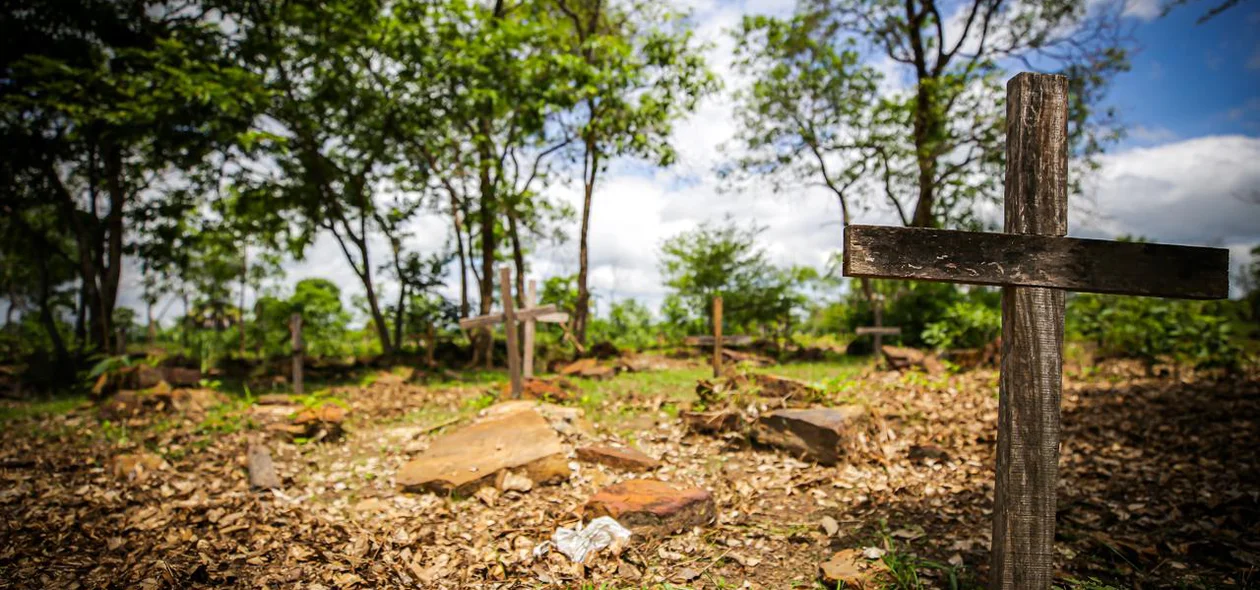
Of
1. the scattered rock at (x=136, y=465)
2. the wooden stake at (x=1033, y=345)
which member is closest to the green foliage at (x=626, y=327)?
the scattered rock at (x=136, y=465)

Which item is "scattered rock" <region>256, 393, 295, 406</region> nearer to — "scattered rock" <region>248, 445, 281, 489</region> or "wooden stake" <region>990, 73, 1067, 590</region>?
"scattered rock" <region>248, 445, 281, 489</region>

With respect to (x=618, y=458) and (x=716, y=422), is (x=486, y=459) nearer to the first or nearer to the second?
(x=618, y=458)

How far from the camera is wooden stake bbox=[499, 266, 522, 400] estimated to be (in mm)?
9211

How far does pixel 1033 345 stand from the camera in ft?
8.66

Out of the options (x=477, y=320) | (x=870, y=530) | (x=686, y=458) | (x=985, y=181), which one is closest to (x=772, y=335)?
(x=985, y=181)

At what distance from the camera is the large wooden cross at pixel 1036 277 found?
2.58 meters

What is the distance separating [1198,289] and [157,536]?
6.50 meters

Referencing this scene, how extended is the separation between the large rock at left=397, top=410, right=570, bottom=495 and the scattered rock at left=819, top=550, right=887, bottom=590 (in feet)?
8.37

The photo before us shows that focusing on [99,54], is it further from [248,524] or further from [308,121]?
[248,524]

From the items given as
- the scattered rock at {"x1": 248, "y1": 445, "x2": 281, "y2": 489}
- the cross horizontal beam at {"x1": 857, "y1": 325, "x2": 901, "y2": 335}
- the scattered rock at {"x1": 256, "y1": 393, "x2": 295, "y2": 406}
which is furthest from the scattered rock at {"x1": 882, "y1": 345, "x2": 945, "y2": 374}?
the scattered rock at {"x1": 256, "y1": 393, "x2": 295, "y2": 406}

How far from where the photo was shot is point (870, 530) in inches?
166

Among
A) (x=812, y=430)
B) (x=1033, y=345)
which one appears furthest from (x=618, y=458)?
(x=1033, y=345)

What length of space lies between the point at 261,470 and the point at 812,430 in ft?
17.7

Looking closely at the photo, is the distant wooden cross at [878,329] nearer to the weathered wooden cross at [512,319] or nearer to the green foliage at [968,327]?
the green foliage at [968,327]
